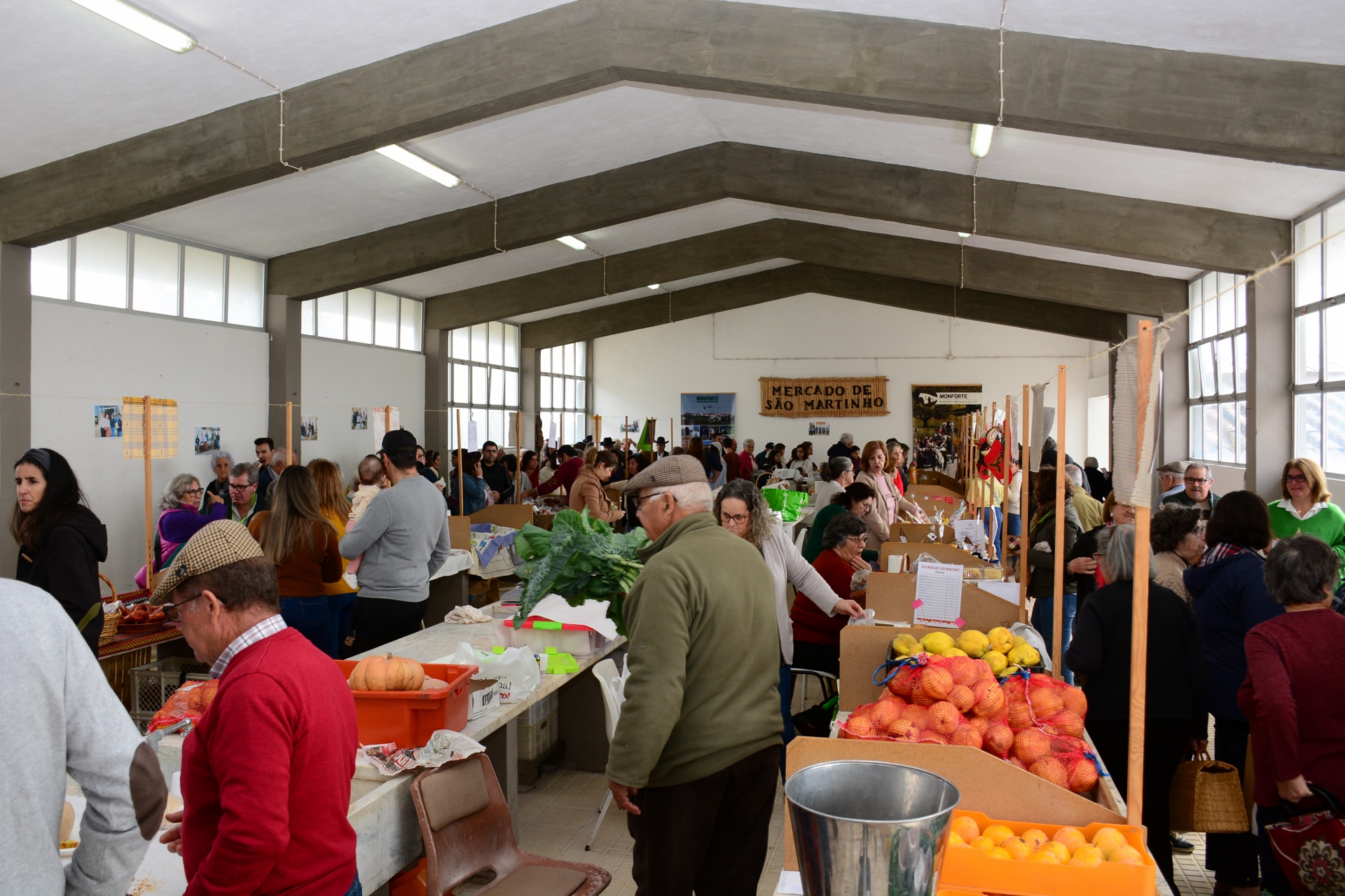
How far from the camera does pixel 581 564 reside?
3.04m

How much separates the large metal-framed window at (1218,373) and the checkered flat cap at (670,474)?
330 inches

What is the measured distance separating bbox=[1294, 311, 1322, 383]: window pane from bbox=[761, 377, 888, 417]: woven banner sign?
9168mm

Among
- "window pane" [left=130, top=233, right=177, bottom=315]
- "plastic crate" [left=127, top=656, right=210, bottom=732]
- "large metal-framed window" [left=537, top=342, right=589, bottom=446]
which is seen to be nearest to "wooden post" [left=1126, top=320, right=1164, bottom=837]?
"plastic crate" [left=127, top=656, right=210, bottom=732]

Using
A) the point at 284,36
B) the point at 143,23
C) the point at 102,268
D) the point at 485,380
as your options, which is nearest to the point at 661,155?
the point at 284,36

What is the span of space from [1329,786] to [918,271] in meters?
9.44

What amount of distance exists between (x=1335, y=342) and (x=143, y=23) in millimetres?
8463

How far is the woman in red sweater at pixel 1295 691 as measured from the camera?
2.54 meters

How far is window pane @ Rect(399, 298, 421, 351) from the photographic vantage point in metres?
13.1

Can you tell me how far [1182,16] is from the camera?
4.88 meters

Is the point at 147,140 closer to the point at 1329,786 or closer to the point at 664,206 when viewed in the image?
the point at 664,206

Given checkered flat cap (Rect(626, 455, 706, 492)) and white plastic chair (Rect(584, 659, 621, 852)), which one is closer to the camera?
checkered flat cap (Rect(626, 455, 706, 492))

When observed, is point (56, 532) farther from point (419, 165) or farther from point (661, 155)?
point (661, 155)

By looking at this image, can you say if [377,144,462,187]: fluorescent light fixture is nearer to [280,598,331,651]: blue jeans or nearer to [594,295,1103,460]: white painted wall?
[280,598,331,651]: blue jeans

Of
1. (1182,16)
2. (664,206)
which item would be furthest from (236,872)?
(664,206)
